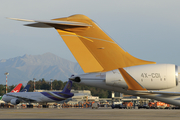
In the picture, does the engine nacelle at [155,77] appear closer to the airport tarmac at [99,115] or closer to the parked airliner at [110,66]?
the parked airliner at [110,66]

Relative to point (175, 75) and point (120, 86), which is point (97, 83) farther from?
point (175, 75)

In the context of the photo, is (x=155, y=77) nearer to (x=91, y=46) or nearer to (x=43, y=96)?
(x=91, y=46)

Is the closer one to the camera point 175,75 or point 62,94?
point 175,75

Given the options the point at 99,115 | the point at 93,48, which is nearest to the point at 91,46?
the point at 93,48

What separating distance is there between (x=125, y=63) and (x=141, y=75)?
60.8 inches

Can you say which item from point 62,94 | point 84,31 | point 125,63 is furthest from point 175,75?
point 62,94

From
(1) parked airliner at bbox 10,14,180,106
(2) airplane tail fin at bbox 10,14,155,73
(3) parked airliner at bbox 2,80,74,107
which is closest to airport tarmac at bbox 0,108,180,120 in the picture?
(1) parked airliner at bbox 10,14,180,106

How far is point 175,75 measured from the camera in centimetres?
1505

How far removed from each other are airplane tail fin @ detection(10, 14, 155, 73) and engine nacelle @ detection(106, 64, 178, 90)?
1.09m

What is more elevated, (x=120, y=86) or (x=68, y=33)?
(x=68, y=33)

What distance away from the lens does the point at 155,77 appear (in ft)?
49.5

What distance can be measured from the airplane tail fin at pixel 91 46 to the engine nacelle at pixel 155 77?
1.09m

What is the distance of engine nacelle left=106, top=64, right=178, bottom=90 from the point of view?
1501 cm

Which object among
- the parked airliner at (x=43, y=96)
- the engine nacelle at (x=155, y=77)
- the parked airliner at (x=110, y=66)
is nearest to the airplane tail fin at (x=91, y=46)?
the parked airliner at (x=110, y=66)
